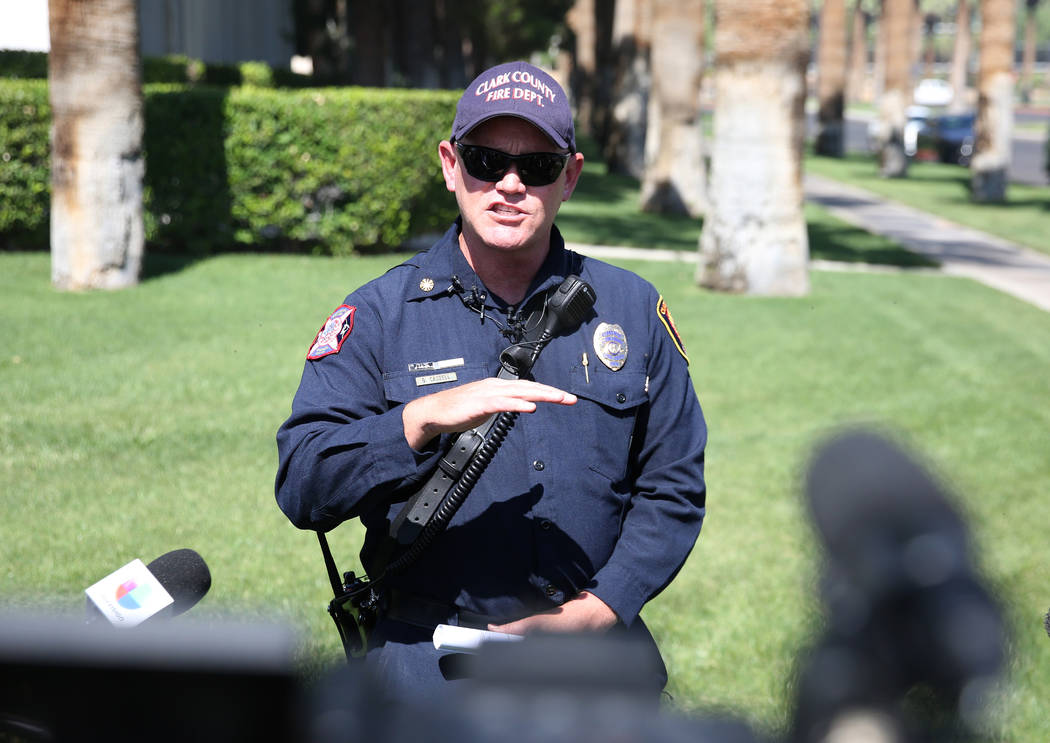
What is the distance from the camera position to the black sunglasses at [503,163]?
8.59 ft

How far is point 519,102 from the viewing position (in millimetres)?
2572

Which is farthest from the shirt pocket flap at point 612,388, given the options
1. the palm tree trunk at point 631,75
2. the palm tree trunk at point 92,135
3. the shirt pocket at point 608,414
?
the palm tree trunk at point 631,75

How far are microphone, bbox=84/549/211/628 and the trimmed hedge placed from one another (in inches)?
458

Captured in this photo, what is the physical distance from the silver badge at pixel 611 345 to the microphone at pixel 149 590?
3.19ft

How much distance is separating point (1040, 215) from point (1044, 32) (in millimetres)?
125250

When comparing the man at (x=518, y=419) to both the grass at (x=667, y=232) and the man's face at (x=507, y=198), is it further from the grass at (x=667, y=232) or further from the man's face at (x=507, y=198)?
the grass at (x=667, y=232)

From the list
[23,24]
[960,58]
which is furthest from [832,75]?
[960,58]

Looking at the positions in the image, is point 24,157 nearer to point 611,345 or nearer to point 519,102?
point 519,102

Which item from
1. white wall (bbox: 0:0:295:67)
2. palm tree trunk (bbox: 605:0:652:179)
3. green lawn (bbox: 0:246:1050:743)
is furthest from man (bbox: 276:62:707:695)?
palm tree trunk (bbox: 605:0:652:179)

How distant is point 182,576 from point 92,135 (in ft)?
32.0

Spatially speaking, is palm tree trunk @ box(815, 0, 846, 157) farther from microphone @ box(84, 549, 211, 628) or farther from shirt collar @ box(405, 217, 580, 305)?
microphone @ box(84, 549, 211, 628)

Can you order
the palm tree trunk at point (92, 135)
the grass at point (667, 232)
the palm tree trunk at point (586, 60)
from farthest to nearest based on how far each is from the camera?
the palm tree trunk at point (586, 60) < the grass at point (667, 232) < the palm tree trunk at point (92, 135)

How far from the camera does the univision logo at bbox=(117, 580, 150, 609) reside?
199cm

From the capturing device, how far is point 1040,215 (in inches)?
902
